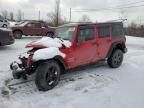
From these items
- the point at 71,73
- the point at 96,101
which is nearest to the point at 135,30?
the point at 71,73

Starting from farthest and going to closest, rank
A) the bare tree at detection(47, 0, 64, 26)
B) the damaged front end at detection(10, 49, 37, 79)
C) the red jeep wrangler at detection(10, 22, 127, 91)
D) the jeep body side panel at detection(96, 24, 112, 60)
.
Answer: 1. the bare tree at detection(47, 0, 64, 26)
2. the jeep body side panel at detection(96, 24, 112, 60)
3. the damaged front end at detection(10, 49, 37, 79)
4. the red jeep wrangler at detection(10, 22, 127, 91)

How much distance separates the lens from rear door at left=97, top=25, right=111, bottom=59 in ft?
26.1

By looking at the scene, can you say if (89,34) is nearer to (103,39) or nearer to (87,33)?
(87,33)

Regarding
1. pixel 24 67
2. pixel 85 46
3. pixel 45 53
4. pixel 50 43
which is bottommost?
pixel 24 67

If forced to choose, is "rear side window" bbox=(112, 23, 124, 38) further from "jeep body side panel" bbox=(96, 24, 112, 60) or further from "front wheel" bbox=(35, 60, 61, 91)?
"front wheel" bbox=(35, 60, 61, 91)

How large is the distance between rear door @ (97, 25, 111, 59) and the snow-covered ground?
2.05ft

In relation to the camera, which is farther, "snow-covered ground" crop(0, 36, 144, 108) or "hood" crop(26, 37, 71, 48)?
"hood" crop(26, 37, 71, 48)

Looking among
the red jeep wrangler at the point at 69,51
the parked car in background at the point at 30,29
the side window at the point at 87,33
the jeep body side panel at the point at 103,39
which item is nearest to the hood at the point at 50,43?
the red jeep wrangler at the point at 69,51

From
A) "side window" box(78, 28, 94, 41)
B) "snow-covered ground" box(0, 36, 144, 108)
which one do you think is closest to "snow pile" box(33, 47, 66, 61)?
"snow-covered ground" box(0, 36, 144, 108)

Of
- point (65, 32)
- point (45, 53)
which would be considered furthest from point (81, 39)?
point (45, 53)

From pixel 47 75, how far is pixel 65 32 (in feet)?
6.01

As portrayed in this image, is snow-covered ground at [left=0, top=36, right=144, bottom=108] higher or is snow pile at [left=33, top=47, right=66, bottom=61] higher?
snow pile at [left=33, top=47, right=66, bottom=61]

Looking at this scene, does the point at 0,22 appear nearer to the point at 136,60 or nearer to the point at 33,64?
the point at 136,60

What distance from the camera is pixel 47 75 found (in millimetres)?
6133
